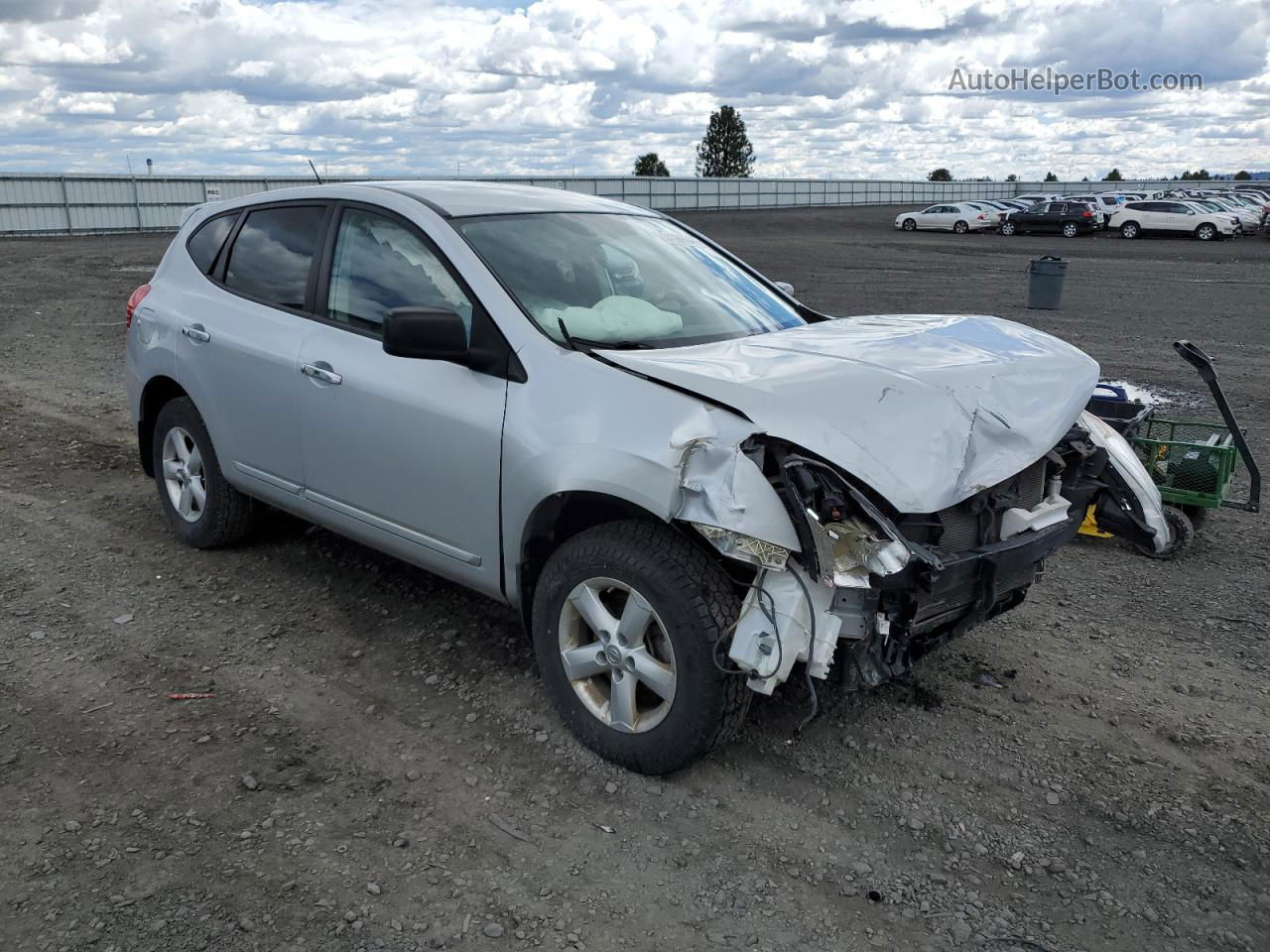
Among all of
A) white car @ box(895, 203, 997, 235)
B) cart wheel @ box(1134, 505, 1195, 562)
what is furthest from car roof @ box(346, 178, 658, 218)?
white car @ box(895, 203, 997, 235)

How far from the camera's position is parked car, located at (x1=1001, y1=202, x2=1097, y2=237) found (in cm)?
3991

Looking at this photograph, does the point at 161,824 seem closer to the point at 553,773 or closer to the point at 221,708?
the point at 221,708

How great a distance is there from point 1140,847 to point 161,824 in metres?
3.01

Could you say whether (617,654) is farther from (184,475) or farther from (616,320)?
(184,475)

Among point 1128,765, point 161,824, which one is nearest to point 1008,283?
point 1128,765

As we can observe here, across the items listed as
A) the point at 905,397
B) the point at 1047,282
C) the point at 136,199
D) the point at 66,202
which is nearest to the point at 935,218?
the point at 1047,282

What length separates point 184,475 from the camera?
18.2ft

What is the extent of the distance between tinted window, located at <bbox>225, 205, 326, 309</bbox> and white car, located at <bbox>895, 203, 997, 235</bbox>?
4272cm

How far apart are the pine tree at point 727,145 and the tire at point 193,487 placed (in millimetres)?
89097

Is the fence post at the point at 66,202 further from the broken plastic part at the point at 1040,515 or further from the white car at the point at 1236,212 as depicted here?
the broken plastic part at the point at 1040,515

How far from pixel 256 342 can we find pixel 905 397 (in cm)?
296

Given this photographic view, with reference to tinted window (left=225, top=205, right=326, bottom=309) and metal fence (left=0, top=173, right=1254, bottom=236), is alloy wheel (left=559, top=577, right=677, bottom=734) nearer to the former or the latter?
tinted window (left=225, top=205, right=326, bottom=309)

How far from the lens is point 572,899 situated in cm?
300

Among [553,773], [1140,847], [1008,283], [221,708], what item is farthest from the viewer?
[1008,283]
